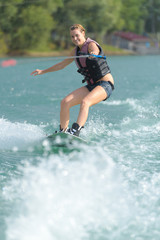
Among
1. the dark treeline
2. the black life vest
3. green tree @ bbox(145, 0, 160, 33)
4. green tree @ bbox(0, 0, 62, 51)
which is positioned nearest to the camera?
the black life vest

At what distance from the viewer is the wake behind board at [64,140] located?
4758 millimetres

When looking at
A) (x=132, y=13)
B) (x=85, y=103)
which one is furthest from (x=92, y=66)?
(x=132, y=13)

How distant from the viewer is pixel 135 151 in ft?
16.2

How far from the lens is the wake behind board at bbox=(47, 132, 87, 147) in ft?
15.6

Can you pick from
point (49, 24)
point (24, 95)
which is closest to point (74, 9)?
point (49, 24)

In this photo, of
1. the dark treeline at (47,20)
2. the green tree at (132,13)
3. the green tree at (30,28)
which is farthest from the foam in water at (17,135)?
the green tree at (132,13)

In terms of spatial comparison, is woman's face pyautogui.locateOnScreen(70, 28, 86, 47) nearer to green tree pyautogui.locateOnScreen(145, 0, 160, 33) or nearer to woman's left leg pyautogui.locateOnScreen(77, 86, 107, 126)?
woman's left leg pyautogui.locateOnScreen(77, 86, 107, 126)

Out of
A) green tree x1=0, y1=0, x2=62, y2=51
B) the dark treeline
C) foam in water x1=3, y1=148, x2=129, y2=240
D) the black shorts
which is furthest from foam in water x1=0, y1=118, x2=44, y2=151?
green tree x1=0, y1=0, x2=62, y2=51

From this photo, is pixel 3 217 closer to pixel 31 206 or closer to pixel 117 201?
pixel 31 206

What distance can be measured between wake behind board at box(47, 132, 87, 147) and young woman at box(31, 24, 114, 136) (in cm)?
7

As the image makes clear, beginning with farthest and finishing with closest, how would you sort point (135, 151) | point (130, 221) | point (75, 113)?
point (75, 113) → point (135, 151) → point (130, 221)

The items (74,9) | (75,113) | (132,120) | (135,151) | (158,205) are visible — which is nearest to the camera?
(158,205)

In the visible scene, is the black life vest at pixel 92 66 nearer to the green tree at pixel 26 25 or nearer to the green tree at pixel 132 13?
the green tree at pixel 26 25

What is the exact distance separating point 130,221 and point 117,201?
31cm
